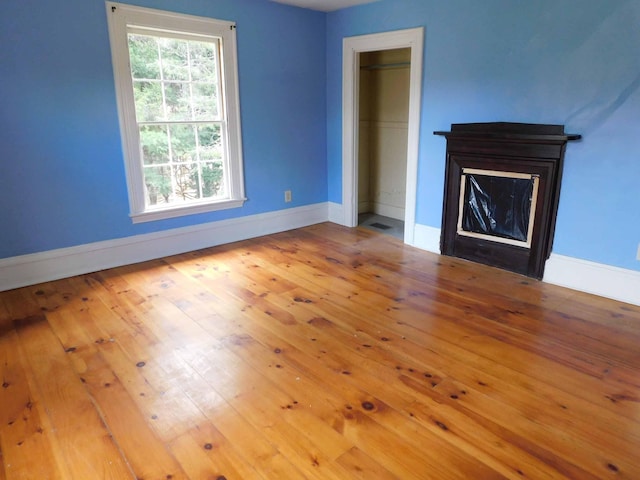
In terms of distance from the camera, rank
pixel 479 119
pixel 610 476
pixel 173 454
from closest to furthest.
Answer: pixel 610 476 < pixel 173 454 < pixel 479 119

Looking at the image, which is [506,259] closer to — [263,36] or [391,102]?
[391,102]

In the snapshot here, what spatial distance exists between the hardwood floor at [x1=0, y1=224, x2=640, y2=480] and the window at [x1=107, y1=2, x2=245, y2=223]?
861 mm

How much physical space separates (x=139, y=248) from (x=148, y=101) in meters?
1.27

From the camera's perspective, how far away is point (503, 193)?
143 inches

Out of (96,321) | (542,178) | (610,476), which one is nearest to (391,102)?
(542,178)

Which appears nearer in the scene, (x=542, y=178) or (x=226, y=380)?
(x=226, y=380)

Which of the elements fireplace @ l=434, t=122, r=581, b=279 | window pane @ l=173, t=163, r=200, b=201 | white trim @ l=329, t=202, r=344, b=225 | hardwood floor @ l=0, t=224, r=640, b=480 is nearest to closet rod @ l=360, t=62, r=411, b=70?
fireplace @ l=434, t=122, r=581, b=279

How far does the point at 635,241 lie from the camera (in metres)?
3.02

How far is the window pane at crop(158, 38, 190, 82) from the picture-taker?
12.5ft

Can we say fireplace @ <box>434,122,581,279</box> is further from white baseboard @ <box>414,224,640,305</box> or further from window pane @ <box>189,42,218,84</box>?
window pane @ <box>189,42,218,84</box>

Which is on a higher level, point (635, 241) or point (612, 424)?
point (635, 241)

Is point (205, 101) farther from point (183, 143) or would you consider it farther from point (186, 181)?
point (186, 181)

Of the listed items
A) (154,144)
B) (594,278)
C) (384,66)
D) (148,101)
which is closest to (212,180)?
(154,144)

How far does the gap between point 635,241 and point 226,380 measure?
2.82 meters
